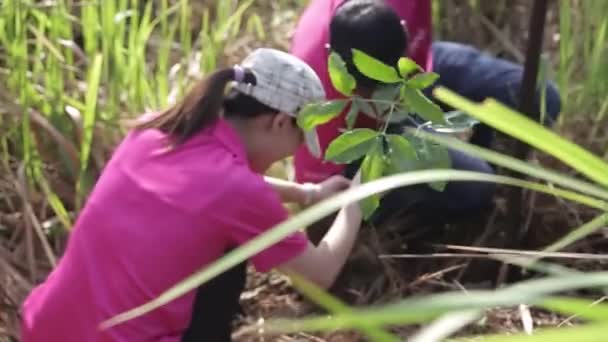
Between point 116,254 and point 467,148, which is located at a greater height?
point 467,148

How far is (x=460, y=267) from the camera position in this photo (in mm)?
2275

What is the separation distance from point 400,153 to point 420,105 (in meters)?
0.07

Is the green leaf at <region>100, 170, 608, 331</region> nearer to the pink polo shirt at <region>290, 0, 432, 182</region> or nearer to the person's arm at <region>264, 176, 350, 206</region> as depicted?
the person's arm at <region>264, 176, 350, 206</region>

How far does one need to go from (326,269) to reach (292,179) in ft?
1.58

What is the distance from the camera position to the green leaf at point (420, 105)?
4.87 ft

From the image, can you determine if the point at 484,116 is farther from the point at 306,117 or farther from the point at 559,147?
the point at 306,117

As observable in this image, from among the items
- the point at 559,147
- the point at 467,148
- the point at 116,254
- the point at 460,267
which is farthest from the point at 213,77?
the point at 559,147

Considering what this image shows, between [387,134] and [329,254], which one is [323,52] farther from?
[387,134]

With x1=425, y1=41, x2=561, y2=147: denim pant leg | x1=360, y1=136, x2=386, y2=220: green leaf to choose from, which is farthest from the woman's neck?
x1=425, y1=41, x2=561, y2=147: denim pant leg

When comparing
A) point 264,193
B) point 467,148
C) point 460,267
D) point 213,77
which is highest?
point 467,148

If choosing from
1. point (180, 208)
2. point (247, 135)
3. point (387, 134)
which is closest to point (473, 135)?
point (247, 135)

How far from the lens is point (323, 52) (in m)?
2.25

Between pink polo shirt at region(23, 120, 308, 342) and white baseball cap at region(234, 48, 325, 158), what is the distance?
7cm

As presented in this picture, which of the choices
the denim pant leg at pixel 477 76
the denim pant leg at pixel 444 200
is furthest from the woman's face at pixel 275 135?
the denim pant leg at pixel 477 76
